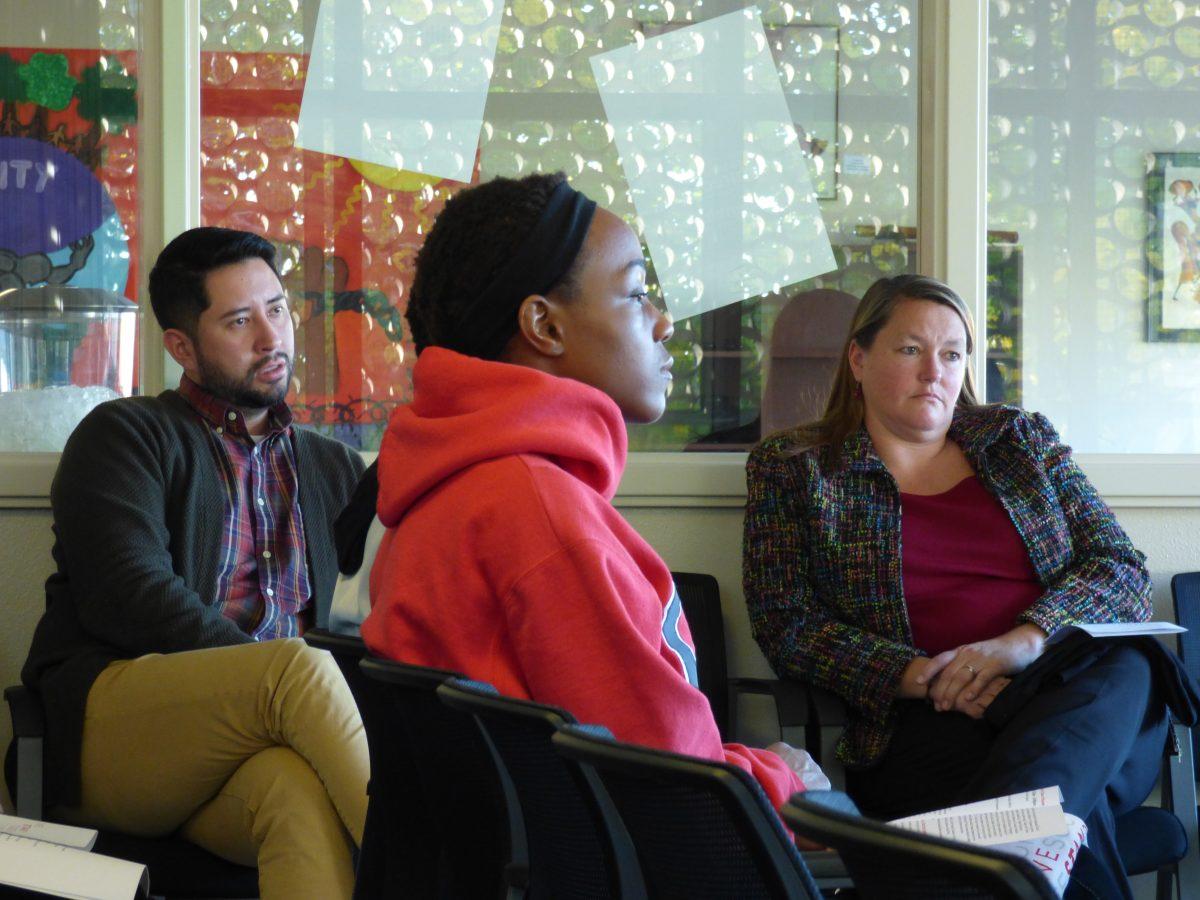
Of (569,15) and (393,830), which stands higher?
(569,15)

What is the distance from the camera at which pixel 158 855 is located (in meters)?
2.22

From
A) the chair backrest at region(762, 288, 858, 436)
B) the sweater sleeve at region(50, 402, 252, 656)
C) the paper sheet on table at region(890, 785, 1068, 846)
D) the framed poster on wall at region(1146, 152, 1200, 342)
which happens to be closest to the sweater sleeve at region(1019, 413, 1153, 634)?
the chair backrest at region(762, 288, 858, 436)

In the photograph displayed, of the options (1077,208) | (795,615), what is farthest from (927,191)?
(795,615)

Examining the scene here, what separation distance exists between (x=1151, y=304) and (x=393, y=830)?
8.10 feet

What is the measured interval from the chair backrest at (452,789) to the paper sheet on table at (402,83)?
1.97 meters

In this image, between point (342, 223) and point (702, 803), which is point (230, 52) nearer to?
point (342, 223)

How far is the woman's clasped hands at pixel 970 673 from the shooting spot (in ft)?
7.98

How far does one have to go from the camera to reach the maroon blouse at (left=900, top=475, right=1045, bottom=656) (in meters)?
2.62

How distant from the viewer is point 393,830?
54.2 inches

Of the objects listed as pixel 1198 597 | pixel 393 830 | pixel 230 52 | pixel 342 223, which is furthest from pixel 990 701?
pixel 230 52

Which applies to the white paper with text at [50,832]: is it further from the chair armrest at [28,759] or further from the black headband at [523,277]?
the black headband at [523,277]

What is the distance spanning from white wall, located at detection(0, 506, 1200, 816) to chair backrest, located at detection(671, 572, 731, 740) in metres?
0.09

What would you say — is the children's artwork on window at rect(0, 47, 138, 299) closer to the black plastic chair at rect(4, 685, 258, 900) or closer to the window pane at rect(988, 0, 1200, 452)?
the black plastic chair at rect(4, 685, 258, 900)

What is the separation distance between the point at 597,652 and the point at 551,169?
6.71 ft
